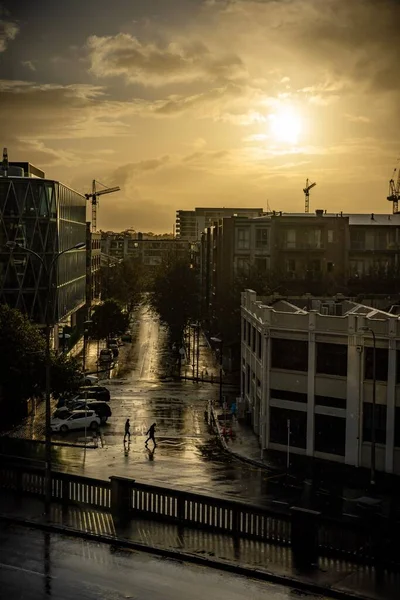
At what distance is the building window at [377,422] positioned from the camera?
120ft

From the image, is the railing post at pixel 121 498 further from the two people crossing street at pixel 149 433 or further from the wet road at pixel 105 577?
the two people crossing street at pixel 149 433

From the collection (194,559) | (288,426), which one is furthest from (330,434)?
(194,559)

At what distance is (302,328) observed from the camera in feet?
131

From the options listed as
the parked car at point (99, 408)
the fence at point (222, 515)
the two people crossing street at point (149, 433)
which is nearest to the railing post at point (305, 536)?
the fence at point (222, 515)

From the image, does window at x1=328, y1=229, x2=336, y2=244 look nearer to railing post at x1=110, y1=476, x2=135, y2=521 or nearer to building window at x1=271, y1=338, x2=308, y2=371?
building window at x1=271, y1=338, x2=308, y2=371

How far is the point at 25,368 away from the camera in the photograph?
43.2 metres

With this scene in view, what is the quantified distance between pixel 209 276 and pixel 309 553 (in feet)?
300

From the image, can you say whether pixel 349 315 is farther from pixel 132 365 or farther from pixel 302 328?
pixel 132 365

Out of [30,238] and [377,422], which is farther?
[30,238]

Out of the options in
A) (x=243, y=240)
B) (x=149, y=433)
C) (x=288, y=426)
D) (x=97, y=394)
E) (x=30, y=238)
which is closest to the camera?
(x=288, y=426)

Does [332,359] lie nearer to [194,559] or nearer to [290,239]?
[194,559]

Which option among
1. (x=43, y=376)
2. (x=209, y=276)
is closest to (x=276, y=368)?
(x=43, y=376)

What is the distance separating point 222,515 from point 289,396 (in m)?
17.7

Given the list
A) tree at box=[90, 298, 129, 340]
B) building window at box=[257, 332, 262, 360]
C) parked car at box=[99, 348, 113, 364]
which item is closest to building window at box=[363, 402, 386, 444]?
building window at box=[257, 332, 262, 360]
